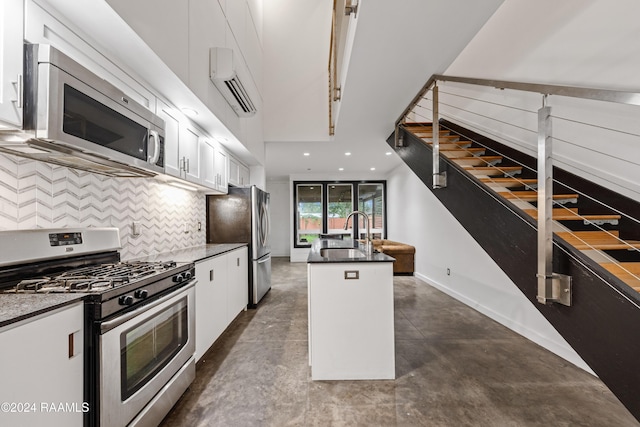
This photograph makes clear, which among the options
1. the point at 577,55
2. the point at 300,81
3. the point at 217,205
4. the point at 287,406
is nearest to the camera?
the point at 287,406

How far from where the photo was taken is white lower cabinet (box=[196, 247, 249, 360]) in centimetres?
239

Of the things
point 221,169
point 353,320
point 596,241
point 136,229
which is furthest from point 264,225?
point 596,241

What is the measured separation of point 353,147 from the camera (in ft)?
16.9

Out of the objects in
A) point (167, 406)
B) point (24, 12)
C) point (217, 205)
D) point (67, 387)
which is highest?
point (24, 12)

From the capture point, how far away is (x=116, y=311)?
129 cm

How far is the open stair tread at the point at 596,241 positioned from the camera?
1.54 meters

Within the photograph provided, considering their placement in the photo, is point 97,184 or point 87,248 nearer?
point 87,248

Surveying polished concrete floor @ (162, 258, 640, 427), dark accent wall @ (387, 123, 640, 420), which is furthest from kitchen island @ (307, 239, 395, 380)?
dark accent wall @ (387, 123, 640, 420)

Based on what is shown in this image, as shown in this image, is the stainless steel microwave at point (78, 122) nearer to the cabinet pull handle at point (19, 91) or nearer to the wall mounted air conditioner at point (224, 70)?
the cabinet pull handle at point (19, 91)

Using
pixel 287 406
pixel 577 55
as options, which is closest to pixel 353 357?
pixel 287 406

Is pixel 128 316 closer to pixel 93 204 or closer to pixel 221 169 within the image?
pixel 93 204

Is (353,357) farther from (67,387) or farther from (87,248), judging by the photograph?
(87,248)

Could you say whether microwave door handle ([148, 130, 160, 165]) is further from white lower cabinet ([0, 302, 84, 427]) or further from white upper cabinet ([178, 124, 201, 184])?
white lower cabinet ([0, 302, 84, 427])

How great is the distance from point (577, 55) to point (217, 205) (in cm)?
405
